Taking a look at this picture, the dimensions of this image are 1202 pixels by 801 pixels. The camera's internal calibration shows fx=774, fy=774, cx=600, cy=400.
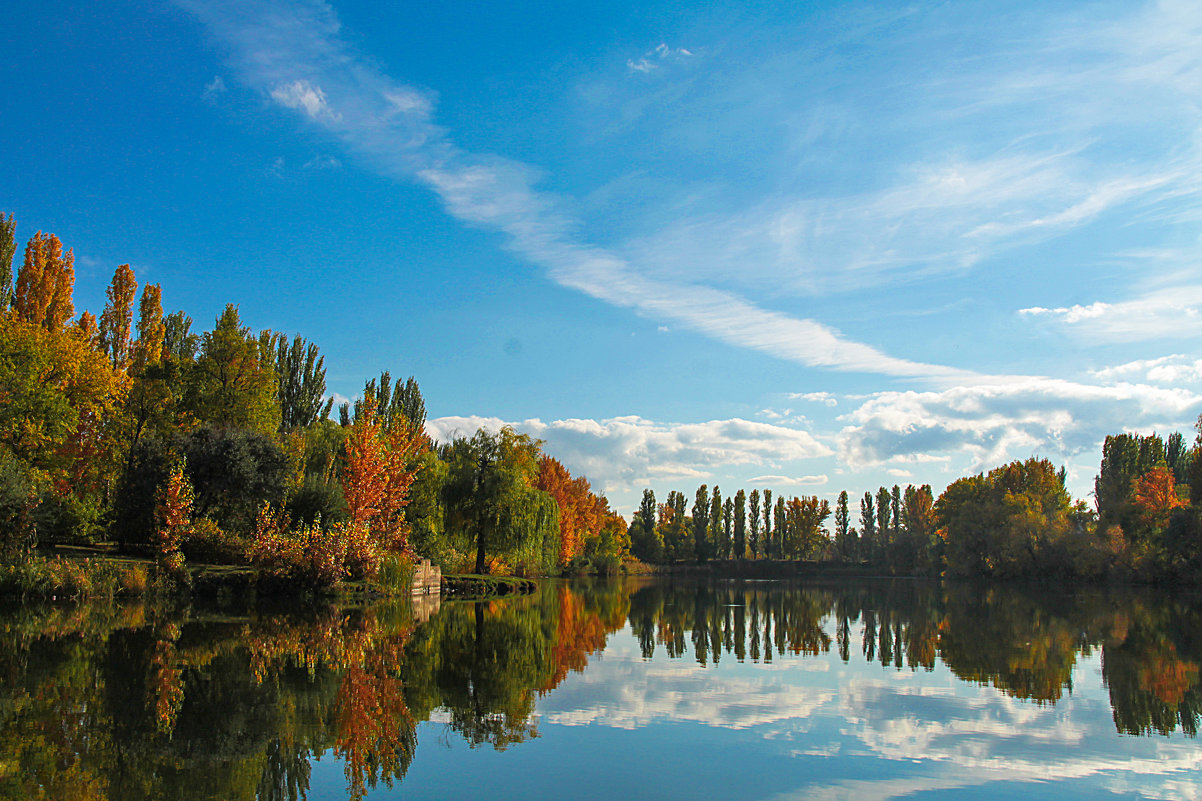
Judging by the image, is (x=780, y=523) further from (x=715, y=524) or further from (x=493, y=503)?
(x=493, y=503)

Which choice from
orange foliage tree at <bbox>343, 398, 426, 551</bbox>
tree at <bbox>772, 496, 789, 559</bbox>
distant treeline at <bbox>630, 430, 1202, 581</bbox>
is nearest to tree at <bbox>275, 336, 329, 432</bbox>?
orange foliage tree at <bbox>343, 398, 426, 551</bbox>

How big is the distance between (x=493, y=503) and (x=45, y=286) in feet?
81.1

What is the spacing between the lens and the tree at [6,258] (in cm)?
3722

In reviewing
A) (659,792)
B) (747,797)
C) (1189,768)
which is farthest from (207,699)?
(1189,768)

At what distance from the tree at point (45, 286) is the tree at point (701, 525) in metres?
77.9

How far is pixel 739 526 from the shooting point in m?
110

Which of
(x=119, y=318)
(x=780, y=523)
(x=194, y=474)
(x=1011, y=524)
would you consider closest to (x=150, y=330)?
(x=119, y=318)

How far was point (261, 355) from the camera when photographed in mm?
43906

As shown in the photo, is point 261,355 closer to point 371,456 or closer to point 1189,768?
point 371,456

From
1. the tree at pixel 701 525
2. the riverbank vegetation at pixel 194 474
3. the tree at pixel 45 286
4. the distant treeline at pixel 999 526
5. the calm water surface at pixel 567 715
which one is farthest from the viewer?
the tree at pixel 701 525

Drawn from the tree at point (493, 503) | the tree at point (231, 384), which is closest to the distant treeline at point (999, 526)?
the tree at point (493, 503)

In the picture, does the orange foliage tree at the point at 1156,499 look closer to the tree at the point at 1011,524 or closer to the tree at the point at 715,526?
the tree at the point at 1011,524

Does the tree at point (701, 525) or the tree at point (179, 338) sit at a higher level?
the tree at point (179, 338)

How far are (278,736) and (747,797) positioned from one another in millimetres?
4435
